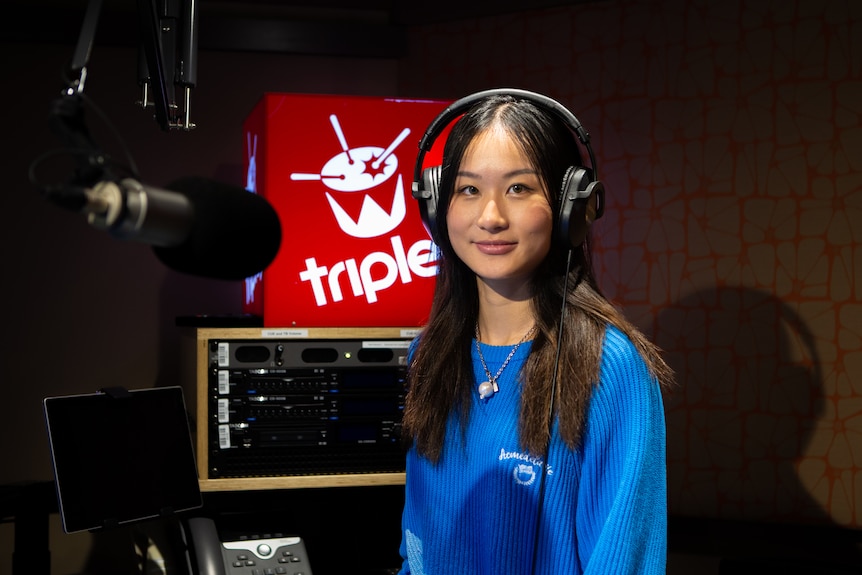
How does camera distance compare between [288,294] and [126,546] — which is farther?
[126,546]

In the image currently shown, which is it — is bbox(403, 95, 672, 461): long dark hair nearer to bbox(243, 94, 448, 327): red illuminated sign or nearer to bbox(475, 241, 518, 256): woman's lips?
bbox(475, 241, 518, 256): woman's lips

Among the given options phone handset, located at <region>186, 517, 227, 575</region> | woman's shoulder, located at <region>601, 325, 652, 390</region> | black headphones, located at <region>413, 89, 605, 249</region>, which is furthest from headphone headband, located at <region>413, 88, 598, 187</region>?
phone handset, located at <region>186, 517, 227, 575</region>

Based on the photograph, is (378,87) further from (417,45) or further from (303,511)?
(303,511)

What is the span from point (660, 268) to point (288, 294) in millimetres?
1248

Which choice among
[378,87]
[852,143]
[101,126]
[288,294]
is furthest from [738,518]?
[101,126]

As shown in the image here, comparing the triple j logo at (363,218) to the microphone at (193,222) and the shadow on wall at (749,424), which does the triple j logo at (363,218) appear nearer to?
the shadow on wall at (749,424)

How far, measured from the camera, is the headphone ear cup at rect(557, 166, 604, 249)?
1.39 m

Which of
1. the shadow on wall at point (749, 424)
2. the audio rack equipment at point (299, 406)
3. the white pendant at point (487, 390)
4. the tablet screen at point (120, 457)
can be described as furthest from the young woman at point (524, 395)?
the shadow on wall at point (749, 424)

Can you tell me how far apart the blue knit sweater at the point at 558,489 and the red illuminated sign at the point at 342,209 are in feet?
1.76

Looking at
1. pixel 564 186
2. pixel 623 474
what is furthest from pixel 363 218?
pixel 623 474

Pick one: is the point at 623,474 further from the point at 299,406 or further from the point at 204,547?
the point at 204,547

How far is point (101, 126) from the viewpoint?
8.61ft

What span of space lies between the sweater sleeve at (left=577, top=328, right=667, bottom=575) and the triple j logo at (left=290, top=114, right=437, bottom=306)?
76 centimetres

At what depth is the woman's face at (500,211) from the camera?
4.74 ft
